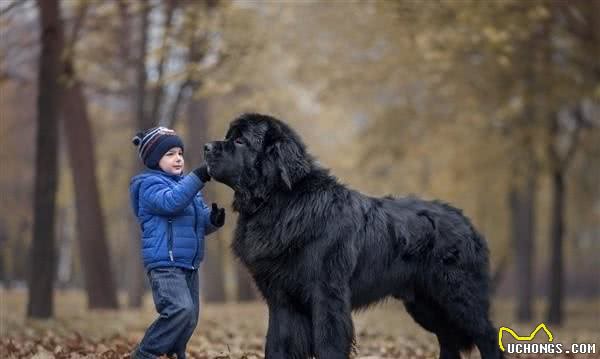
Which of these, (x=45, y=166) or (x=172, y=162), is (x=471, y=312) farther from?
(x=45, y=166)

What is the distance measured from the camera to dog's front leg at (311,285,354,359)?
582cm

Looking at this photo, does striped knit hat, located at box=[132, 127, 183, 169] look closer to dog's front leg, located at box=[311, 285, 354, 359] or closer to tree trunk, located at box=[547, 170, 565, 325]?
dog's front leg, located at box=[311, 285, 354, 359]

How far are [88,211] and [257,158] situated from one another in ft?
35.7

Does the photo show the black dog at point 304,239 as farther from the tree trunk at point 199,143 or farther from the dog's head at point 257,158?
the tree trunk at point 199,143

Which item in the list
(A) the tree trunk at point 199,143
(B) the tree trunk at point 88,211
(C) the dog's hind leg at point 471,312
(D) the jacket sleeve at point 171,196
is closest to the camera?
(D) the jacket sleeve at point 171,196

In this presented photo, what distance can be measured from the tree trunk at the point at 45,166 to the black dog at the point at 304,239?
22.8ft

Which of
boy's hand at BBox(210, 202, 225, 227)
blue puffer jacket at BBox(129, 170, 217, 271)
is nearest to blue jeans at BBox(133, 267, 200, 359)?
blue puffer jacket at BBox(129, 170, 217, 271)

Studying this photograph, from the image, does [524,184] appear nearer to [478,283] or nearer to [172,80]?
[172,80]

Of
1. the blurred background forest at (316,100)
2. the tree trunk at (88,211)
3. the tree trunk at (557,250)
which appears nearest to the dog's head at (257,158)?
the blurred background forest at (316,100)

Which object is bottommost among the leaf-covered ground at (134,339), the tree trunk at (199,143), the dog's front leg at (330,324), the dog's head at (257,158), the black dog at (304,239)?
the leaf-covered ground at (134,339)

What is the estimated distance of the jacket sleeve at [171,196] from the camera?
578 cm

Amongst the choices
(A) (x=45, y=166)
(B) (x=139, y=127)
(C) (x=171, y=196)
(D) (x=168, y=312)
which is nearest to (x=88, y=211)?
(B) (x=139, y=127)

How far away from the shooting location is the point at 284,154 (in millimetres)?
5957

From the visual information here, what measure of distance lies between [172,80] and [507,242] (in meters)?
14.8
